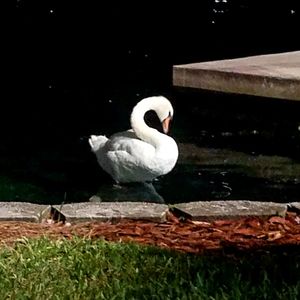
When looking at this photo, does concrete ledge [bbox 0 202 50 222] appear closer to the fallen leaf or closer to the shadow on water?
the fallen leaf

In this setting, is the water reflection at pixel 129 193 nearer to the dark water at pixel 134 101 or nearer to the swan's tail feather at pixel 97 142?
the dark water at pixel 134 101

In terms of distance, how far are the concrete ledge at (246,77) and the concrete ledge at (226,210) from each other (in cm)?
150

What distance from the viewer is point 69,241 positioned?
4883 mm

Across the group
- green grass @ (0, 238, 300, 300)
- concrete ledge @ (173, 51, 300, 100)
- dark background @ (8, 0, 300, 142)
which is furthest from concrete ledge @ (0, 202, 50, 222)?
dark background @ (8, 0, 300, 142)

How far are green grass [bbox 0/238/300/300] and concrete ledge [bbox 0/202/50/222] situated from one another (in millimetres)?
538

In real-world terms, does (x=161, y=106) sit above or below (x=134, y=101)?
above

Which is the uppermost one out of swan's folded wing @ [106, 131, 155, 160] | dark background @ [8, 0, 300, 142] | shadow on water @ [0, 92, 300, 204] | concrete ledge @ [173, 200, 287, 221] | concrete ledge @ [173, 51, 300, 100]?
concrete ledge @ [173, 51, 300, 100]

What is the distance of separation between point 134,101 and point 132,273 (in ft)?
26.0

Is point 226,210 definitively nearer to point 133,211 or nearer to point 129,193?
point 133,211

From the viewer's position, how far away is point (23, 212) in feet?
18.1

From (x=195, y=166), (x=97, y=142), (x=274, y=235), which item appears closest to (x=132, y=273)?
(x=274, y=235)

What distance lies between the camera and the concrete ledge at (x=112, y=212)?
5418 mm

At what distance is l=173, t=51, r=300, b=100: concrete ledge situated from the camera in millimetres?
3650

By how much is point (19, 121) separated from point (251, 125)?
7.99ft
